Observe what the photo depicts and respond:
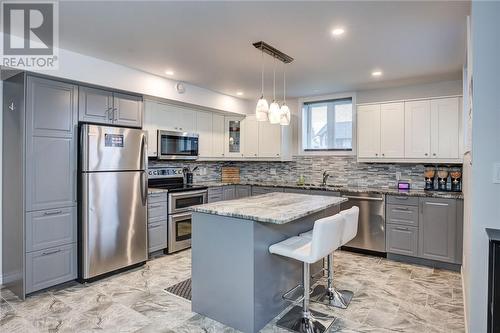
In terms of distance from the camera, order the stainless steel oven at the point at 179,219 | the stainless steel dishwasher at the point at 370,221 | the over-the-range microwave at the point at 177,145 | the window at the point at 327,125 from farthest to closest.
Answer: the window at the point at 327,125, the over-the-range microwave at the point at 177,145, the stainless steel oven at the point at 179,219, the stainless steel dishwasher at the point at 370,221

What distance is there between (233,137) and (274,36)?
3.20 metres

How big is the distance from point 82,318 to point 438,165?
4758 millimetres

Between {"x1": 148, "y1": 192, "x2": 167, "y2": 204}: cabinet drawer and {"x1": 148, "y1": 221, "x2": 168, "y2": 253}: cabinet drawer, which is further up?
{"x1": 148, "y1": 192, "x2": 167, "y2": 204}: cabinet drawer

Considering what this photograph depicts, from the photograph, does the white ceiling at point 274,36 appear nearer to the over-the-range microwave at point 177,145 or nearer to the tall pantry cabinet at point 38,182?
the tall pantry cabinet at point 38,182

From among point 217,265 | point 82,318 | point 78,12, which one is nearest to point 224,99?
point 78,12

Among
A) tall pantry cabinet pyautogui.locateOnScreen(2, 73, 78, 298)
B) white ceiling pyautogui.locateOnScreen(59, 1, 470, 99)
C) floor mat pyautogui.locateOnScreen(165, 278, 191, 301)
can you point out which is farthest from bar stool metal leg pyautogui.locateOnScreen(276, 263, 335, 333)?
tall pantry cabinet pyautogui.locateOnScreen(2, 73, 78, 298)

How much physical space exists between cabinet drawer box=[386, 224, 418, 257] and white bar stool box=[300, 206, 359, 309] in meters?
1.45

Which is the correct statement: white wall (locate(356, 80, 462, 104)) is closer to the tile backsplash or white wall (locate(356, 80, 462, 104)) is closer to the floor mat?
the tile backsplash

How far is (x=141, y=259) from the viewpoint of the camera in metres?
3.85

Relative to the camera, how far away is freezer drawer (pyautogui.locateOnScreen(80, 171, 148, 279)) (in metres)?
3.32

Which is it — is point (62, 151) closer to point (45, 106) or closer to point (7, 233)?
point (45, 106)

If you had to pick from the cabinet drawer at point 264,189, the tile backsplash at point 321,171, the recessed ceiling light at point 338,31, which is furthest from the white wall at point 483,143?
the cabinet drawer at point 264,189

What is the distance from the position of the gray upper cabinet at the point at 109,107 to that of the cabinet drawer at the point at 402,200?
3.59 metres

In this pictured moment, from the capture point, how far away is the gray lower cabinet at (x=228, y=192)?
5.40 metres
